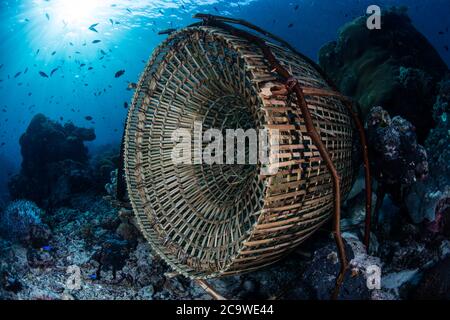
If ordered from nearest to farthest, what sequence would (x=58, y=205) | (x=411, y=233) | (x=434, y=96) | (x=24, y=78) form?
1. (x=411, y=233)
2. (x=434, y=96)
3. (x=58, y=205)
4. (x=24, y=78)

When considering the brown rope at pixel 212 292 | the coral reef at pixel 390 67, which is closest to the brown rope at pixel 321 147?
the brown rope at pixel 212 292

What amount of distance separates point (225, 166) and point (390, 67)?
10.3 ft

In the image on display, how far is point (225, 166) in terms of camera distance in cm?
321

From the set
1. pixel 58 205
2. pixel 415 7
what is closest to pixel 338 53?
pixel 58 205

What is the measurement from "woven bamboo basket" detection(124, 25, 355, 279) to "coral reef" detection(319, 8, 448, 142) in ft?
5.57

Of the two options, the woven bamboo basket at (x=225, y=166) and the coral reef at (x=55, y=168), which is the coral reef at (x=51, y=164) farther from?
the woven bamboo basket at (x=225, y=166)

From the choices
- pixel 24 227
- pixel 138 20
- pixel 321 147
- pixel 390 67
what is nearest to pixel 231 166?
pixel 321 147

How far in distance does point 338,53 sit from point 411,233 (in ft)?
14.1

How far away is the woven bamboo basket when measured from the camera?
1.70 m

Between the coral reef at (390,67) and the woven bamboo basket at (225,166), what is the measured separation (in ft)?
5.57

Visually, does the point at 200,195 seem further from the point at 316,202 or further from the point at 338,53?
the point at 338,53

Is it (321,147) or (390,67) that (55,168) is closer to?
(321,147)

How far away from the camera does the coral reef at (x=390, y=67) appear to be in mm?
3553

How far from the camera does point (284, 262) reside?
8.73 feet
